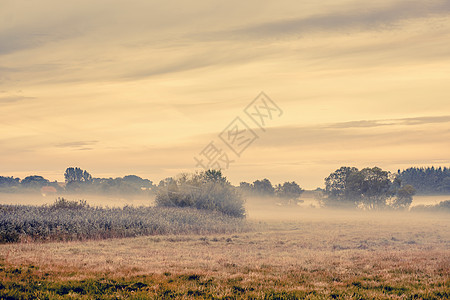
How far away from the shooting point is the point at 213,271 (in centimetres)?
1714

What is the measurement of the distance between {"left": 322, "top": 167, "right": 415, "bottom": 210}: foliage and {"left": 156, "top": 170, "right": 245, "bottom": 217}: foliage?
54.9m

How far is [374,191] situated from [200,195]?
61937mm

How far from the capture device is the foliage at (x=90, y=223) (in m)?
29.3

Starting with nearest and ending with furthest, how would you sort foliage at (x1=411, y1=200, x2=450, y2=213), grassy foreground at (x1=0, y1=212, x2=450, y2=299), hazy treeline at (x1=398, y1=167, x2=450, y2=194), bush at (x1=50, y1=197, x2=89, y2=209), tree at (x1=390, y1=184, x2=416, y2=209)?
grassy foreground at (x1=0, y1=212, x2=450, y2=299), bush at (x1=50, y1=197, x2=89, y2=209), tree at (x1=390, y1=184, x2=416, y2=209), foliage at (x1=411, y1=200, x2=450, y2=213), hazy treeline at (x1=398, y1=167, x2=450, y2=194)

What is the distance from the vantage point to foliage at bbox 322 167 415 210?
333 ft

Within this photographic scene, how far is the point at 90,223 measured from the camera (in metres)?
32.4

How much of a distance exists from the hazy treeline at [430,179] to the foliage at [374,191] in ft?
87.0

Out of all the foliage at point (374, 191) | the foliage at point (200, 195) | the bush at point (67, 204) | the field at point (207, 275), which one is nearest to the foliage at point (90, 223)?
the bush at point (67, 204)

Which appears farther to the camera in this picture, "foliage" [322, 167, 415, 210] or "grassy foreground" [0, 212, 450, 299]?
"foliage" [322, 167, 415, 210]

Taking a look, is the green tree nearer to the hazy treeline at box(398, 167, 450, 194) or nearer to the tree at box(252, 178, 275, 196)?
the tree at box(252, 178, 275, 196)

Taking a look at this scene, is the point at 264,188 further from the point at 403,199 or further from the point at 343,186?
the point at 403,199

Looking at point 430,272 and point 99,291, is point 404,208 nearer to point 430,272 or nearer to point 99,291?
point 430,272

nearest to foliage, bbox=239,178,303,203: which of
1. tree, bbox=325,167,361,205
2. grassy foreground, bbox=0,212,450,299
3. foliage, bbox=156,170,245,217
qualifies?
tree, bbox=325,167,361,205

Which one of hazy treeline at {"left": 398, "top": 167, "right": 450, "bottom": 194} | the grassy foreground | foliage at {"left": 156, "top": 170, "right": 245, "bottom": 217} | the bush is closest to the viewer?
the grassy foreground
